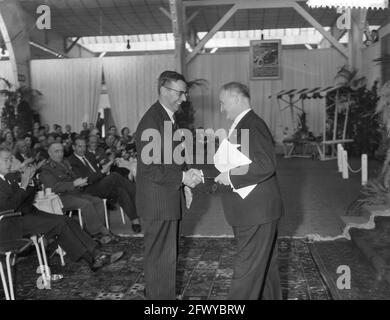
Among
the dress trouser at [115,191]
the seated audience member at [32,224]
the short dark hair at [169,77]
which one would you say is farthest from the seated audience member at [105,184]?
the short dark hair at [169,77]

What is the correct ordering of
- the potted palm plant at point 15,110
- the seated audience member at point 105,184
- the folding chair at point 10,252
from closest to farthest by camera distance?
the folding chair at point 10,252 < the seated audience member at point 105,184 < the potted palm plant at point 15,110

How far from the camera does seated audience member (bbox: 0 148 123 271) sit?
3.77 metres

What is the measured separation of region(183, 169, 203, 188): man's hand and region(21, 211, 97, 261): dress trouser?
5.30 feet

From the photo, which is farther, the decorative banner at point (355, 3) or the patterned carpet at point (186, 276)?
the decorative banner at point (355, 3)

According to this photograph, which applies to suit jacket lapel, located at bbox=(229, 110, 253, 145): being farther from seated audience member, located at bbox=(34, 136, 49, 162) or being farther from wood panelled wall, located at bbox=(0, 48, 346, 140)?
wood panelled wall, located at bbox=(0, 48, 346, 140)

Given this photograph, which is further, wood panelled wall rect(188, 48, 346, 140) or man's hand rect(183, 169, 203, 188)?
wood panelled wall rect(188, 48, 346, 140)

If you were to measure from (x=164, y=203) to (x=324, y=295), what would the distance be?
4.88 feet

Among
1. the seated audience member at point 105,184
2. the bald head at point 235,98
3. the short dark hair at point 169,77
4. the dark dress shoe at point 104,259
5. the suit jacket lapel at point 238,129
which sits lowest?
the dark dress shoe at point 104,259

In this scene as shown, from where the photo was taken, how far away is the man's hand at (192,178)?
2.86 m

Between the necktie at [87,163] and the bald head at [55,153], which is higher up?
the bald head at [55,153]

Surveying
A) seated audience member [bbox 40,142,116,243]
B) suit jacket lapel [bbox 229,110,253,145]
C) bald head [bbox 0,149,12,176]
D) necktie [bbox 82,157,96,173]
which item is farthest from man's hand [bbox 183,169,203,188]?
necktie [bbox 82,157,96,173]

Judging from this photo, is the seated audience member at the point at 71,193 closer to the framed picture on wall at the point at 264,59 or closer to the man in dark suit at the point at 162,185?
the man in dark suit at the point at 162,185

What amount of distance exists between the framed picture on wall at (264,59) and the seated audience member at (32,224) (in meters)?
13.3

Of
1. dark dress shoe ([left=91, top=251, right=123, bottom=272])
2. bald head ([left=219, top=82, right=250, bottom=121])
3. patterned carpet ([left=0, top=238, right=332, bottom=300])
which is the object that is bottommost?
patterned carpet ([left=0, top=238, right=332, bottom=300])
